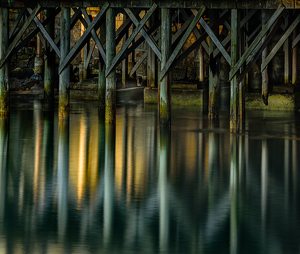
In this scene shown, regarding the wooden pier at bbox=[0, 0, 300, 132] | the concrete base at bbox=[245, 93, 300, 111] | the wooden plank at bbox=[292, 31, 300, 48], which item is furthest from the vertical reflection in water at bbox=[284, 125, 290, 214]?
the wooden plank at bbox=[292, 31, 300, 48]

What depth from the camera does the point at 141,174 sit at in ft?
24.7

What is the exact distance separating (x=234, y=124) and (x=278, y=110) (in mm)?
4838

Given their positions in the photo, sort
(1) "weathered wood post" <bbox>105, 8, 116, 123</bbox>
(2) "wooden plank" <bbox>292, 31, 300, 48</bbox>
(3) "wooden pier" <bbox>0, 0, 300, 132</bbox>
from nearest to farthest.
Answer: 1. (3) "wooden pier" <bbox>0, 0, 300, 132</bbox>
2. (1) "weathered wood post" <bbox>105, 8, 116, 123</bbox>
3. (2) "wooden plank" <bbox>292, 31, 300, 48</bbox>

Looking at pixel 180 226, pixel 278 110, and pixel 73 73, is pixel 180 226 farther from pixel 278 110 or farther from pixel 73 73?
pixel 73 73

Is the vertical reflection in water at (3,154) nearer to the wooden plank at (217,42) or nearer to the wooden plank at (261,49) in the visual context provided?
the wooden plank at (217,42)

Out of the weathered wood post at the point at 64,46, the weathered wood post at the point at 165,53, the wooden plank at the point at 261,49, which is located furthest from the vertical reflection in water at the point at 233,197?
the weathered wood post at the point at 64,46

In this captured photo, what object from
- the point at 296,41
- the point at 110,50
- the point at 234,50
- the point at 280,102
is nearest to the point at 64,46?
the point at 110,50

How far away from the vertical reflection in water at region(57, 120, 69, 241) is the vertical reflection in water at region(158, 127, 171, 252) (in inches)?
29.8

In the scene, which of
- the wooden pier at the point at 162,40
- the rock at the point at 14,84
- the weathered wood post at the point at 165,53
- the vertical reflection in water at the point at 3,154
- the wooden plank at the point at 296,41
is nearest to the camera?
the vertical reflection in water at the point at 3,154

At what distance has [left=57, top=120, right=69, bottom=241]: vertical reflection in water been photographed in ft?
17.1

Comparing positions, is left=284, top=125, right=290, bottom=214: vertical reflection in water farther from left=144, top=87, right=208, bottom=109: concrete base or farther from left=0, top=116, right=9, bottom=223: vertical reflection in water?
left=144, top=87, right=208, bottom=109: concrete base

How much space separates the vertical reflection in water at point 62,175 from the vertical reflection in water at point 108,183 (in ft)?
1.08

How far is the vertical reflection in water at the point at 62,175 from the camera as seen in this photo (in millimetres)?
5204

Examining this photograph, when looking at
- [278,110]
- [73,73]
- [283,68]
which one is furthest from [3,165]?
[73,73]
